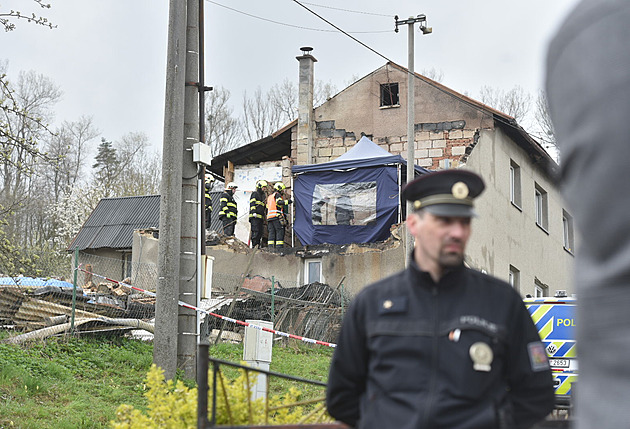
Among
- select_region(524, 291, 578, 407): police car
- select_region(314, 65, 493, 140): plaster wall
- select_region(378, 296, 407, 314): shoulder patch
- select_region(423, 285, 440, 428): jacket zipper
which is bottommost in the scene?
select_region(524, 291, 578, 407): police car

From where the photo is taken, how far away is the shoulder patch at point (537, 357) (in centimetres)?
281

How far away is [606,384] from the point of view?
3.56 ft

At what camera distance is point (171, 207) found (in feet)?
32.8

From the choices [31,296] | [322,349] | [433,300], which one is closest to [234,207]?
[322,349]

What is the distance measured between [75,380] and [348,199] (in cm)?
1318

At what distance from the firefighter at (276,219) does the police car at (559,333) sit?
38.4 feet

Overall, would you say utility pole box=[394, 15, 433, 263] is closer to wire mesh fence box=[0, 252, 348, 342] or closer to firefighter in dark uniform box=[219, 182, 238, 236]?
wire mesh fence box=[0, 252, 348, 342]

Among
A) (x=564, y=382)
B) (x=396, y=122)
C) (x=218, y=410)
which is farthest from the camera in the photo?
(x=396, y=122)

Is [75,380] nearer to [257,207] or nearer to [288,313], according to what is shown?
[288,313]

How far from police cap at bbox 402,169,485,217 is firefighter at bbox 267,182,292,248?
19.9 metres

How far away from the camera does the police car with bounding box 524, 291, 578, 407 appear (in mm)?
10945

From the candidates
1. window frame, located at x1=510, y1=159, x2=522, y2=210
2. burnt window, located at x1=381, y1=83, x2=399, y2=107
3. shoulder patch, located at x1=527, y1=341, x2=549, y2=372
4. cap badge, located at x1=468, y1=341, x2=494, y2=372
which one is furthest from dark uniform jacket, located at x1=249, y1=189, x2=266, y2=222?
cap badge, located at x1=468, y1=341, x2=494, y2=372

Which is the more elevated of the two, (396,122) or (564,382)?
(396,122)

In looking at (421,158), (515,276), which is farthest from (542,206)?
(421,158)
